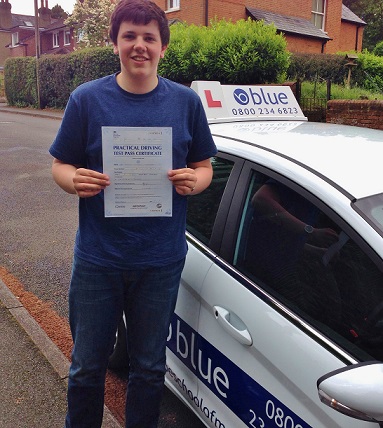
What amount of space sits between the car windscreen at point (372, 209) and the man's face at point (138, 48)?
86cm

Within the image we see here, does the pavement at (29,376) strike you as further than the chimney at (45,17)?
No

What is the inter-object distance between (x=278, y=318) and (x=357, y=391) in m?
0.49

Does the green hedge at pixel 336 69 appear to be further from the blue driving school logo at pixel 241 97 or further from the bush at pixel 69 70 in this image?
the blue driving school logo at pixel 241 97

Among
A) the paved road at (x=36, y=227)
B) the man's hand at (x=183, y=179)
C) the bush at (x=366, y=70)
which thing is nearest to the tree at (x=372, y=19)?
the bush at (x=366, y=70)

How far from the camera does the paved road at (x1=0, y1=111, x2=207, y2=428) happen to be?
4.33 metres

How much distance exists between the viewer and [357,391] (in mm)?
1396

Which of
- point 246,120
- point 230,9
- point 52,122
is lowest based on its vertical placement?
point 52,122

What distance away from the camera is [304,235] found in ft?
6.42

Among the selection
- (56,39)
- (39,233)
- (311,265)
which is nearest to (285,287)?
(311,265)

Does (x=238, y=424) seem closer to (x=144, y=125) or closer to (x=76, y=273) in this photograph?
(x=76, y=273)

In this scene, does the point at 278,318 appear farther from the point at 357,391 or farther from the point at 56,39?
the point at 56,39

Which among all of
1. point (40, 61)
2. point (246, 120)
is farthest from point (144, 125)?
point (40, 61)

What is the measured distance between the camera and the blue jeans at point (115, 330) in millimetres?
1976

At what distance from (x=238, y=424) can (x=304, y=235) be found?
0.77m
